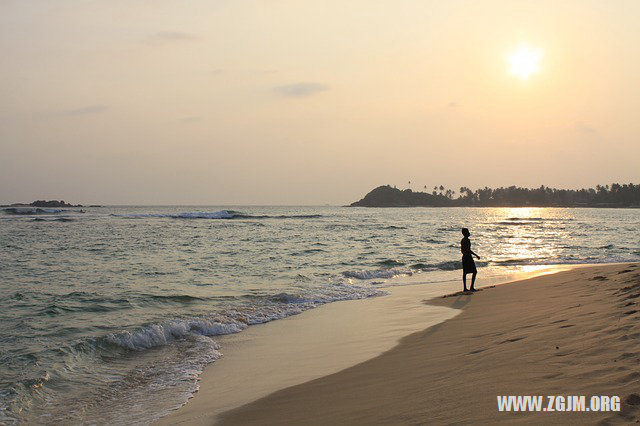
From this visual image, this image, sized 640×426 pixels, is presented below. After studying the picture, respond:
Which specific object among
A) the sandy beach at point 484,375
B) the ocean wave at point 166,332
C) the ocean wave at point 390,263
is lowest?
the ocean wave at point 390,263

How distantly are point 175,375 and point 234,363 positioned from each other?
1.04 meters

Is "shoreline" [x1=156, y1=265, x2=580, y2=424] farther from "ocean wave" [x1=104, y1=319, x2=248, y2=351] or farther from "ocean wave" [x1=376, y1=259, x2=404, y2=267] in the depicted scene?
"ocean wave" [x1=376, y1=259, x2=404, y2=267]

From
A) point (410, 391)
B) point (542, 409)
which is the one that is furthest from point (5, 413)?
point (542, 409)

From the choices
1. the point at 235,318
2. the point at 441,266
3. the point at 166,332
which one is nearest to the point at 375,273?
the point at 441,266

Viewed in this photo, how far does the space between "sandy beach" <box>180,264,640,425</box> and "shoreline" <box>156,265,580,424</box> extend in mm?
280

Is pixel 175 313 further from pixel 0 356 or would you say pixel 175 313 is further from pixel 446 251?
pixel 446 251

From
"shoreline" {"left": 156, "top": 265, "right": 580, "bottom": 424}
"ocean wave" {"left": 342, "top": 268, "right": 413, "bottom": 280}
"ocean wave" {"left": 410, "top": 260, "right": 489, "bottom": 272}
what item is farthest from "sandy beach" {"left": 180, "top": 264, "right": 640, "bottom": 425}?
"ocean wave" {"left": 410, "top": 260, "right": 489, "bottom": 272}

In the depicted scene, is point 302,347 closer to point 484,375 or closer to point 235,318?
point 235,318

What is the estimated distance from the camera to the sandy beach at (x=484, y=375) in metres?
4.77

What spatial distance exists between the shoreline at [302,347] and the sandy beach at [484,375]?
28 cm

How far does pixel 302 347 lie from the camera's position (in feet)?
32.5

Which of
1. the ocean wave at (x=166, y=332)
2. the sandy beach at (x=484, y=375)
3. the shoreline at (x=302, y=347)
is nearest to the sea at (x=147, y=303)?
the ocean wave at (x=166, y=332)

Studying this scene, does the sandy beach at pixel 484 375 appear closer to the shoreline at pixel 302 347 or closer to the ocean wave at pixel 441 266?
the shoreline at pixel 302 347

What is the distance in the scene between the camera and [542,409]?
176 inches
